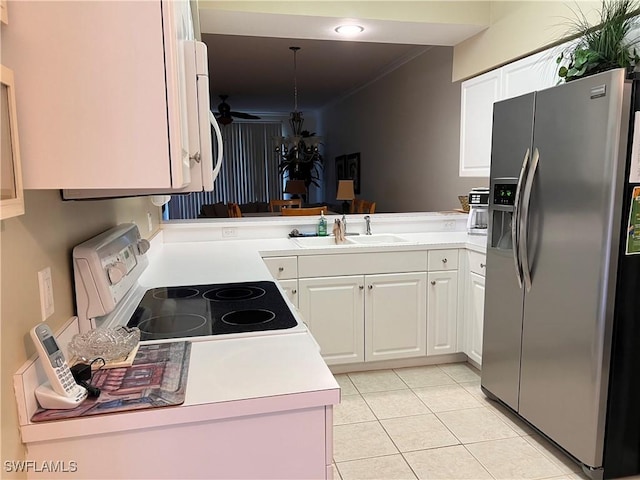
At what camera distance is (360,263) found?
117 inches

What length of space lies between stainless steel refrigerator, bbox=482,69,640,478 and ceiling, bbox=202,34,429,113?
324 cm

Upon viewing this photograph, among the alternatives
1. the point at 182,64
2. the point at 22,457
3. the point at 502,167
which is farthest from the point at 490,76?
the point at 22,457

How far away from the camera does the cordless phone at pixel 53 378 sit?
93 cm

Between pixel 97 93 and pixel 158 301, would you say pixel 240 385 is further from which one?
pixel 158 301

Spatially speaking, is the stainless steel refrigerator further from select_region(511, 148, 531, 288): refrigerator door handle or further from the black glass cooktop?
the black glass cooktop

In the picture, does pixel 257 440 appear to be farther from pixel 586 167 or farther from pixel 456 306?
pixel 456 306

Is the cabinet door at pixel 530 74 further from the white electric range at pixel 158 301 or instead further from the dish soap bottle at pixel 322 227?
the white electric range at pixel 158 301

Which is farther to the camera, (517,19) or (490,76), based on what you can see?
(490,76)

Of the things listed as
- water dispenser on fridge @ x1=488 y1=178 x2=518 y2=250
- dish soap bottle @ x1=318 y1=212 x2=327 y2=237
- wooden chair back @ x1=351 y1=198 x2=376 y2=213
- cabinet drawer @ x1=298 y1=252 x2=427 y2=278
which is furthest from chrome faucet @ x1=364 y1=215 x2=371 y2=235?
wooden chair back @ x1=351 y1=198 x2=376 y2=213

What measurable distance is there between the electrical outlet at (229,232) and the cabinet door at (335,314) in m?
0.72

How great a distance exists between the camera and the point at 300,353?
1232 millimetres

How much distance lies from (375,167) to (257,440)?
5.99 metres

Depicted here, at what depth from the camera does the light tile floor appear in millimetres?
2051

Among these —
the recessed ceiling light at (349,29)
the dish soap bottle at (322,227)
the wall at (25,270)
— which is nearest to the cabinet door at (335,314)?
the dish soap bottle at (322,227)
